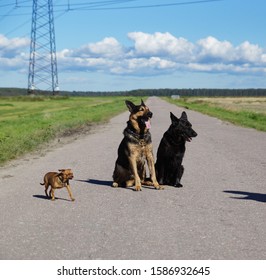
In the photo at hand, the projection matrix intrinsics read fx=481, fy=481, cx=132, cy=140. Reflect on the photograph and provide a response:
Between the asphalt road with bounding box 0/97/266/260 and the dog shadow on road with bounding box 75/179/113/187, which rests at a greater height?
the asphalt road with bounding box 0/97/266/260

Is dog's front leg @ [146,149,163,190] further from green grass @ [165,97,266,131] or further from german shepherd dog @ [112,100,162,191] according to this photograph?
green grass @ [165,97,266,131]

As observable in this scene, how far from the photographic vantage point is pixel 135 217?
634cm

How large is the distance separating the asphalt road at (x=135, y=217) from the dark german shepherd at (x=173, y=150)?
33cm

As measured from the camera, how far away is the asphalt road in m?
4.89

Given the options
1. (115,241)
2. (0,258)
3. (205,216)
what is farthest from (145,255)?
(205,216)

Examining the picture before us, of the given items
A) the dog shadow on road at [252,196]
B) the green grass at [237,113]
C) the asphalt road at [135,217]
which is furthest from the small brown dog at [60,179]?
the green grass at [237,113]

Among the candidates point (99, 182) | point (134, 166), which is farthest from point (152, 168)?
point (99, 182)

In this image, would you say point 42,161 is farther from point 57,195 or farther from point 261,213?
point 261,213

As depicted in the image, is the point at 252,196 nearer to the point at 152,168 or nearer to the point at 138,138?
the point at 152,168

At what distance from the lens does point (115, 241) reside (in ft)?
17.1

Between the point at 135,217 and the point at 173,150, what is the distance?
2273mm

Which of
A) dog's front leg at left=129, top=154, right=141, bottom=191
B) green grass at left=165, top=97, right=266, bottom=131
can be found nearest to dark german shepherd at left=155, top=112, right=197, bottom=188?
dog's front leg at left=129, top=154, right=141, bottom=191

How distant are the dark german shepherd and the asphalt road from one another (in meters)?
0.33
